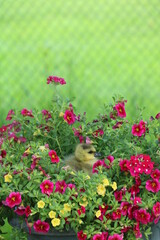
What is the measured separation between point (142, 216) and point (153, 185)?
0.19 meters

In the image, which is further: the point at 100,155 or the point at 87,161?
the point at 100,155

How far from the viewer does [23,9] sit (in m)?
8.16

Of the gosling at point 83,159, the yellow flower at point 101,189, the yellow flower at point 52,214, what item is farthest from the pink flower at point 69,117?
the yellow flower at point 52,214

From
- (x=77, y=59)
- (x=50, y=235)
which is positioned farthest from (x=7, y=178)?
(x=77, y=59)

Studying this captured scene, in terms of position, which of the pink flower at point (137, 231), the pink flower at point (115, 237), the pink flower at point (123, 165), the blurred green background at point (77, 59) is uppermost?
the blurred green background at point (77, 59)

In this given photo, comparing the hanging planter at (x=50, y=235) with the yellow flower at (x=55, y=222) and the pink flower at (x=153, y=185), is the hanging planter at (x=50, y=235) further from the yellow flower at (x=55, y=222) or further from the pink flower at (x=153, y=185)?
the pink flower at (x=153, y=185)

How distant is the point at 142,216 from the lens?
3078mm

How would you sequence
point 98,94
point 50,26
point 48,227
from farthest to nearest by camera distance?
point 50,26
point 98,94
point 48,227

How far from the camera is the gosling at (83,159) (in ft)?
10.8

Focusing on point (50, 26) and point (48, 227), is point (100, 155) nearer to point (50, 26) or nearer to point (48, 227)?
point (48, 227)

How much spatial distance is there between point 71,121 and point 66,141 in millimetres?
185

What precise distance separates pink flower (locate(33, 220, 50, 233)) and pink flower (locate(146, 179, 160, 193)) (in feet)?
1.92

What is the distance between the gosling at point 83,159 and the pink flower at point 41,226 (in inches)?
17.8

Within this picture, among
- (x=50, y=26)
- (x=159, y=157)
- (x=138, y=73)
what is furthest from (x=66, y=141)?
(x=50, y=26)
